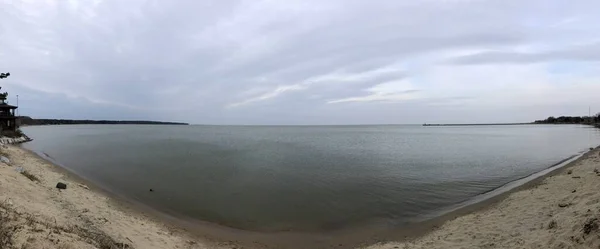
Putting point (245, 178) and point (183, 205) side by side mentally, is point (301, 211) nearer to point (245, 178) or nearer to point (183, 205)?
point (183, 205)

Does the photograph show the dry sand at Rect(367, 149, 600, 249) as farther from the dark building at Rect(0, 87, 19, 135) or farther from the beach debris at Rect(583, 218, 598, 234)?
the dark building at Rect(0, 87, 19, 135)

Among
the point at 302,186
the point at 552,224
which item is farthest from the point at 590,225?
the point at 302,186

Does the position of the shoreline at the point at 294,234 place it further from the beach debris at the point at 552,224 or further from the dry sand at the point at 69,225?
the beach debris at the point at 552,224

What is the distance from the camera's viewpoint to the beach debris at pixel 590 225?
6.39 m

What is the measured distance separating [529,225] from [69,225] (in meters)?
12.8

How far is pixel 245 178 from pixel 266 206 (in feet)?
22.6

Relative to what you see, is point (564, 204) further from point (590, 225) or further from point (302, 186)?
point (302, 186)

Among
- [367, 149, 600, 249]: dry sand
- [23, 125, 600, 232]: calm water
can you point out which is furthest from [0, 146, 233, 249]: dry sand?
[367, 149, 600, 249]: dry sand

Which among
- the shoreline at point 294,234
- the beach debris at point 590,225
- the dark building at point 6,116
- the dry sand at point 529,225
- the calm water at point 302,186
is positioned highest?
the dark building at point 6,116

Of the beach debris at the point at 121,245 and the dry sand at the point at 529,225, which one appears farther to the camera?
the beach debris at the point at 121,245

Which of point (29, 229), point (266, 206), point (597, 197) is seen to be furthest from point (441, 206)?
point (29, 229)

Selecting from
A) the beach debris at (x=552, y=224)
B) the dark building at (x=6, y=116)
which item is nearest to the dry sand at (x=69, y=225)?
the beach debris at (x=552, y=224)

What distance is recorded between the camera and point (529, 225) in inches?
360

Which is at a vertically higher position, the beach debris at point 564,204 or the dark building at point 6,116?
the dark building at point 6,116
